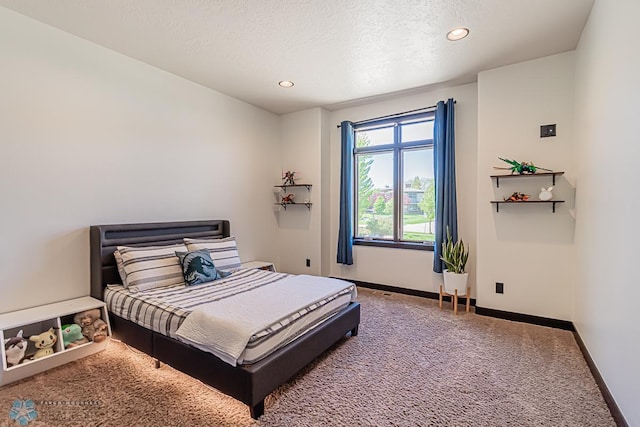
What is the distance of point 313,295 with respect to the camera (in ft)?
8.21

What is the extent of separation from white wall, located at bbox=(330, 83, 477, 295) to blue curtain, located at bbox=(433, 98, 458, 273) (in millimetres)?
133

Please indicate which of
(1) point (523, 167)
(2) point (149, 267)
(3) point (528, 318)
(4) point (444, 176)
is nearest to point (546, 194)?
(1) point (523, 167)

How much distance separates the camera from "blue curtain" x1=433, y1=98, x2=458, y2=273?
3.80 m

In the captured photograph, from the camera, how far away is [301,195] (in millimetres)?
4941

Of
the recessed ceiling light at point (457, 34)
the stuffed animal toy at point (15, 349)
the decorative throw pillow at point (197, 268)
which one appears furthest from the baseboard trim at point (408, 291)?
the stuffed animal toy at point (15, 349)

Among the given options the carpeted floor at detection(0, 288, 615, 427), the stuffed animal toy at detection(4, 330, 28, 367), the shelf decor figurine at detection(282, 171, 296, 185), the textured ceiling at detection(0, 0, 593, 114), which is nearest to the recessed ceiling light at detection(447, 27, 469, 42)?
the textured ceiling at detection(0, 0, 593, 114)

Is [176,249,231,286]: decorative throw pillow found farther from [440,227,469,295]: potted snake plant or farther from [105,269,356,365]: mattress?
[440,227,469,295]: potted snake plant

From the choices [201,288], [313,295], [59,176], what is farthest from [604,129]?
[59,176]

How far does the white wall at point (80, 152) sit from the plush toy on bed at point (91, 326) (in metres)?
0.33

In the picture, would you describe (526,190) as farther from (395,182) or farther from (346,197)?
(346,197)

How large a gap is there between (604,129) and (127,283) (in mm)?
3989

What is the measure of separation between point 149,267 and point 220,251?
768 millimetres

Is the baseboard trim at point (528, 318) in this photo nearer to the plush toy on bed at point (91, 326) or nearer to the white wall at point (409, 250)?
the white wall at point (409, 250)

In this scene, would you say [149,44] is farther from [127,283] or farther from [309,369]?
[309,369]
